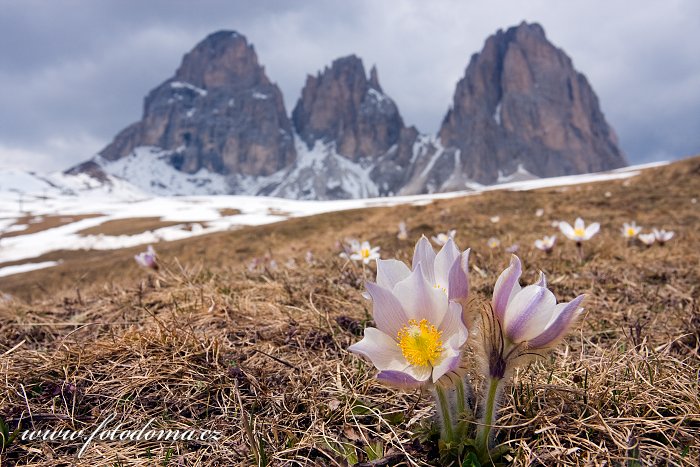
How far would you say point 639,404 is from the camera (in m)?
1.16

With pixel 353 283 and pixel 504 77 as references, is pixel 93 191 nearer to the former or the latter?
pixel 504 77

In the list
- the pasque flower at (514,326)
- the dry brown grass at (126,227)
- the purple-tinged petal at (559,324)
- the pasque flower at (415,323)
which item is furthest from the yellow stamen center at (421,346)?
the dry brown grass at (126,227)

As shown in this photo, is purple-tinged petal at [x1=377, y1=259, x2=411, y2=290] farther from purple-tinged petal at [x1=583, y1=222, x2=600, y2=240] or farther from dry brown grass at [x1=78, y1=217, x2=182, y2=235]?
dry brown grass at [x1=78, y1=217, x2=182, y2=235]

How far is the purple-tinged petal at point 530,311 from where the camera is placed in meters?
0.92

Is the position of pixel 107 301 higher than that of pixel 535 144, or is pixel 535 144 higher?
pixel 535 144

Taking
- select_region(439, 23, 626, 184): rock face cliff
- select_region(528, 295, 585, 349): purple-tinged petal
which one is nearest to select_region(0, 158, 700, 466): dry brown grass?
select_region(528, 295, 585, 349): purple-tinged petal

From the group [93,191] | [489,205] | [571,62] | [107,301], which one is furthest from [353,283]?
[571,62]

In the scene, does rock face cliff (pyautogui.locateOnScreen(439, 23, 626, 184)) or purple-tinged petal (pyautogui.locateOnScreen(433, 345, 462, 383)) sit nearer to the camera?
purple-tinged petal (pyautogui.locateOnScreen(433, 345, 462, 383))

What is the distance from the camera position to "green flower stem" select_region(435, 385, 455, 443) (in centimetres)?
98

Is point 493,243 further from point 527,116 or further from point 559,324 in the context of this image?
point 527,116

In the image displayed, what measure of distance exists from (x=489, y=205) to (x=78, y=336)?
979 centimetres

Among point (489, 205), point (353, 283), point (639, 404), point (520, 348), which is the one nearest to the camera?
point (520, 348)

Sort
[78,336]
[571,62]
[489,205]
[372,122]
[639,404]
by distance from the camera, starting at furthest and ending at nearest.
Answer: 1. [372,122]
2. [571,62]
3. [489,205]
4. [78,336]
5. [639,404]

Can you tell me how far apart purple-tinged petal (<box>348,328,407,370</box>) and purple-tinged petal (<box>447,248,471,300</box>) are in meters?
0.19
